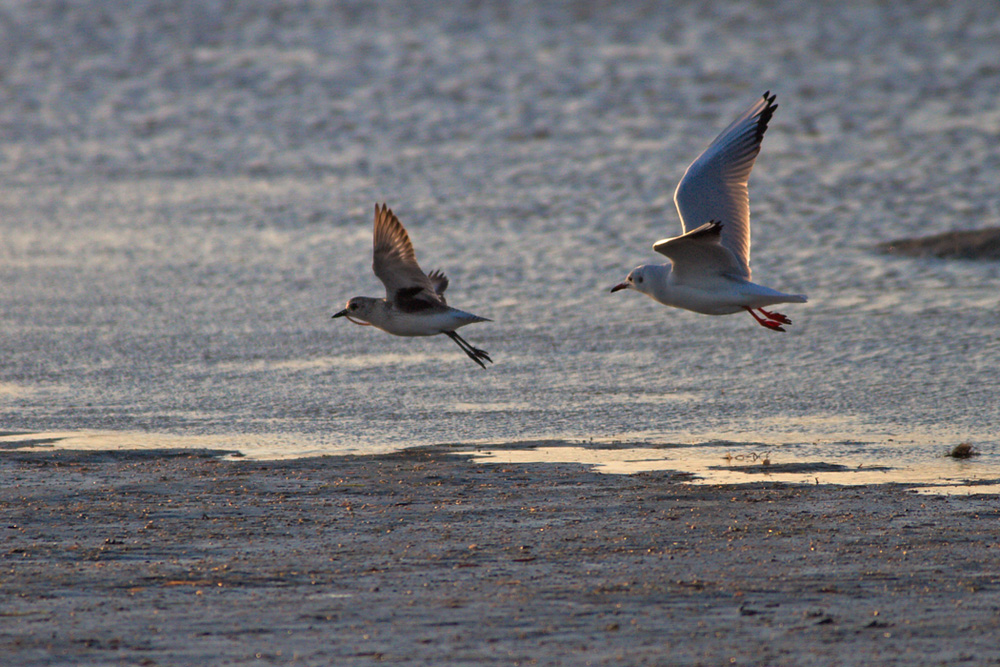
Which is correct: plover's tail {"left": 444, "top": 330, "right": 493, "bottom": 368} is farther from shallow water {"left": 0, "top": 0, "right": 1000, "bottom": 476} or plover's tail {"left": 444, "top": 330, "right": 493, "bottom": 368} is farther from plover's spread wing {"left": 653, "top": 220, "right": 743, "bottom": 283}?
plover's spread wing {"left": 653, "top": 220, "right": 743, "bottom": 283}

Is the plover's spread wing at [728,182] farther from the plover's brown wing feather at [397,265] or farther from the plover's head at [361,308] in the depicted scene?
the plover's head at [361,308]

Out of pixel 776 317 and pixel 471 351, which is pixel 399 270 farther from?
pixel 776 317

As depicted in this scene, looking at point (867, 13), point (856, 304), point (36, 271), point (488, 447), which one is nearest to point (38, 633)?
point (488, 447)

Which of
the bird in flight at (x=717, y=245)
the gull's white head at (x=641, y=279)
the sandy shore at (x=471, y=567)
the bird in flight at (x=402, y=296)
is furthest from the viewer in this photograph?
the bird in flight at (x=402, y=296)

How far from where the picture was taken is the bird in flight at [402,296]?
868cm

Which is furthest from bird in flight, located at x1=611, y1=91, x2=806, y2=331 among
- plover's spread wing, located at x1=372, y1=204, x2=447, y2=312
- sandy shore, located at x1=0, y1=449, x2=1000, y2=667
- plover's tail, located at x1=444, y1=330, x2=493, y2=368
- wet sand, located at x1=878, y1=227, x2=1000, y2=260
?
wet sand, located at x1=878, y1=227, x2=1000, y2=260

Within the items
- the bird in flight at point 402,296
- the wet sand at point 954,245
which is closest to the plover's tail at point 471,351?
the bird in flight at point 402,296

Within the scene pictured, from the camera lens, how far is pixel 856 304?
11.0 meters

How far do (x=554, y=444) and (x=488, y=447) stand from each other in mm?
345

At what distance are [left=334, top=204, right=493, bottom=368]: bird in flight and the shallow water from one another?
0.44 m

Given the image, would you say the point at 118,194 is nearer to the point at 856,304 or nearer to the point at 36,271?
the point at 36,271

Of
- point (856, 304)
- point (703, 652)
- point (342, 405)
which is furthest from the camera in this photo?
point (856, 304)

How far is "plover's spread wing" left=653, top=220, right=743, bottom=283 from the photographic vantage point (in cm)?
763

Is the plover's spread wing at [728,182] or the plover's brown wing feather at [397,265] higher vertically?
the plover's spread wing at [728,182]
